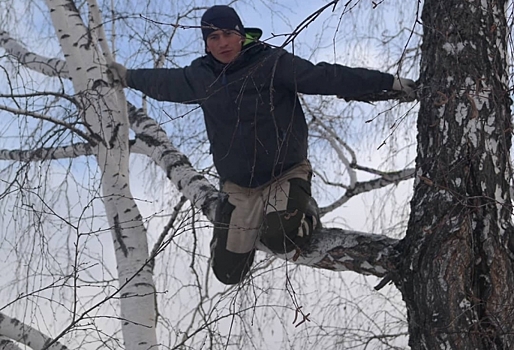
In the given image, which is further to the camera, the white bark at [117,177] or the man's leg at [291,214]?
the white bark at [117,177]

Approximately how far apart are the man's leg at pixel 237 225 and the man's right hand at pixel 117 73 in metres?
0.88

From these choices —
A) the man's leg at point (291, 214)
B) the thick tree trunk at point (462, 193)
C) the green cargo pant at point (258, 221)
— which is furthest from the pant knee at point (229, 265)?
the thick tree trunk at point (462, 193)

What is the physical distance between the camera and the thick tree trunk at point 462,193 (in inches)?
104

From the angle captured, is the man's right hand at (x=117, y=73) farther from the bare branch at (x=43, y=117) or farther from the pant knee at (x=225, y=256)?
the pant knee at (x=225, y=256)

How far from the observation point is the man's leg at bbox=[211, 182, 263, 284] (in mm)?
3299

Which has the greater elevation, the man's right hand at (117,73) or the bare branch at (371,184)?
the bare branch at (371,184)

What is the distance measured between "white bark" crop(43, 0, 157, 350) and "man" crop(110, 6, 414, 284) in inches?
14.7

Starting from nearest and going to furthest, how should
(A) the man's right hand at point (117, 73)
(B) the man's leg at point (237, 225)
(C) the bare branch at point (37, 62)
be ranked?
1. (B) the man's leg at point (237, 225)
2. (A) the man's right hand at point (117, 73)
3. (C) the bare branch at point (37, 62)

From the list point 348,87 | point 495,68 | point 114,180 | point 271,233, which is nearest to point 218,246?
point 271,233

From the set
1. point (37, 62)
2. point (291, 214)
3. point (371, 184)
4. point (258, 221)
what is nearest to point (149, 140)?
point (37, 62)

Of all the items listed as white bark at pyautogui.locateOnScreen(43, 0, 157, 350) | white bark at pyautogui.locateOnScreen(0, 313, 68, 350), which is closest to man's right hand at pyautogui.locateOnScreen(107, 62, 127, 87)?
white bark at pyautogui.locateOnScreen(43, 0, 157, 350)

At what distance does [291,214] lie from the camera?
312 centimetres

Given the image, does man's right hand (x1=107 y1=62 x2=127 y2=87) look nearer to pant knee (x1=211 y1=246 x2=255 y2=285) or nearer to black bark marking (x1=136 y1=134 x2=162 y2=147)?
black bark marking (x1=136 y1=134 x2=162 y2=147)

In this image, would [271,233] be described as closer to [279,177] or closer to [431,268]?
[279,177]
